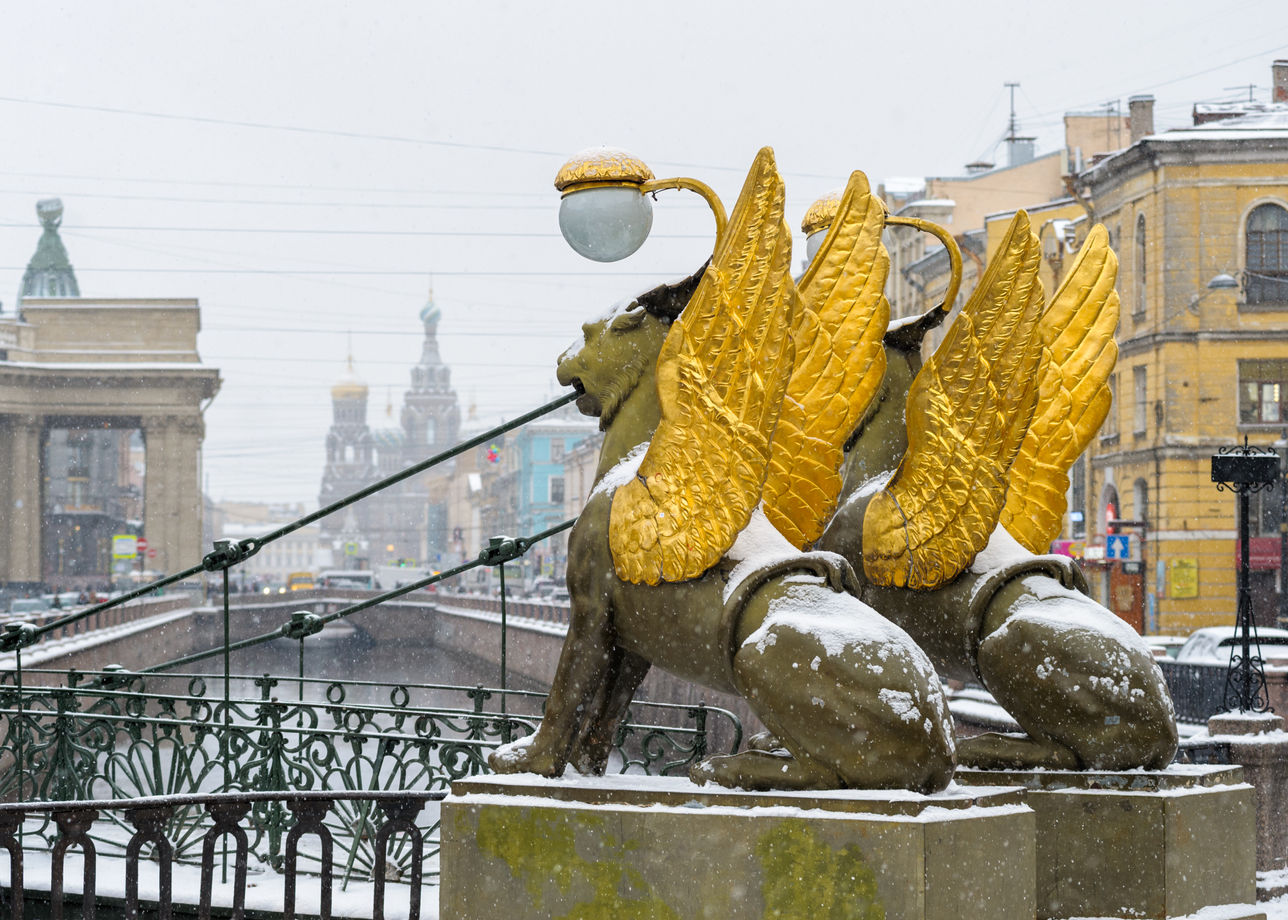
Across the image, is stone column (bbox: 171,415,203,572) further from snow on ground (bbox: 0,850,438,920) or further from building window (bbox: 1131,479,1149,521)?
snow on ground (bbox: 0,850,438,920)

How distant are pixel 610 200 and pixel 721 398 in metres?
0.70

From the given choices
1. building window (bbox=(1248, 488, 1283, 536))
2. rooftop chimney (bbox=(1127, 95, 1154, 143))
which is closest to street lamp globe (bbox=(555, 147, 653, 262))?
building window (bbox=(1248, 488, 1283, 536))

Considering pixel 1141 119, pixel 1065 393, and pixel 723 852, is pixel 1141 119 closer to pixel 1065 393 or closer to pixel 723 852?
pixel 1065 393

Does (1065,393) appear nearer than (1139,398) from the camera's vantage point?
Yes

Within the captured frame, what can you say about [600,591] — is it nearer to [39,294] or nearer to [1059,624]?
[1059,624]

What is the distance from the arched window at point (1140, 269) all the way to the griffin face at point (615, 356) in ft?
95.8

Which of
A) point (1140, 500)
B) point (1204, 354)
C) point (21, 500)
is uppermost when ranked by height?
point (1204, 354)

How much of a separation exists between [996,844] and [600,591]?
1.29 m

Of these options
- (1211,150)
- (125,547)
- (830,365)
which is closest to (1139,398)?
(1211,150)

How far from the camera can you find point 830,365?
4.81 meters

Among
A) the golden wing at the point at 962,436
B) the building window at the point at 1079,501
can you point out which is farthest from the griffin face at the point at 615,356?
the building window at the point at 1079,501

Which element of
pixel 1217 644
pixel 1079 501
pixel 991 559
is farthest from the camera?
pixel 1079 501

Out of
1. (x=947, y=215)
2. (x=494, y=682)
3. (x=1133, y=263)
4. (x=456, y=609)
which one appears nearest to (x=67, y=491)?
(x=456, y=609)

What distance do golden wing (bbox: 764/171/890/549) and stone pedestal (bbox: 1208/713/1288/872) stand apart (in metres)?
4.64
